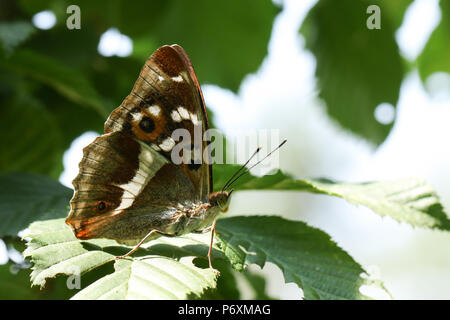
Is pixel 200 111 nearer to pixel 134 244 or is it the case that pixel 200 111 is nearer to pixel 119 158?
pixel 119 158

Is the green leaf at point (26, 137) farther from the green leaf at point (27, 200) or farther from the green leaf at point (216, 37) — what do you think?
the green leaf at point (216, 37)

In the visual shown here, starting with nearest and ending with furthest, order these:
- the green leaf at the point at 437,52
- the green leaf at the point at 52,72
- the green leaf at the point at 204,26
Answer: the green leaf at the point at 52,72
the green leaf at the point at 204,26
the green leaf at the point at 437,52

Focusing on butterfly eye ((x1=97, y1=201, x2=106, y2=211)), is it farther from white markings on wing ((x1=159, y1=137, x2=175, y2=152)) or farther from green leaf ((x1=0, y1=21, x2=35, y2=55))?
green leaf ((x1=0, y1=21, x2=35, y2=55))

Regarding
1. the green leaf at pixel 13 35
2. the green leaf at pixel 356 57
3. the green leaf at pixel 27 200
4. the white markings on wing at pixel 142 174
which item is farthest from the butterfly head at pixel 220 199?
Answer: the green leaf at pixel 356 57

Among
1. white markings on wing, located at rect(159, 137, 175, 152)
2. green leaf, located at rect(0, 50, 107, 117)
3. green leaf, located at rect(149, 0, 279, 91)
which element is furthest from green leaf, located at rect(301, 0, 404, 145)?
white markings on wing, located at rect(159, 137, 175, 152)

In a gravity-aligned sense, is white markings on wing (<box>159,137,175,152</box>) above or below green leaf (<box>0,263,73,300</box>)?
above
